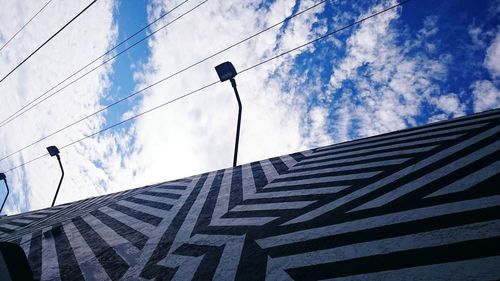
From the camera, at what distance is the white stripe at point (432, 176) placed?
300 centimetres

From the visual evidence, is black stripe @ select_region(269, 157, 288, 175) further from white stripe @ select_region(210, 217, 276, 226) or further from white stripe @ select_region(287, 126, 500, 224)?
white stripe @ select_region(287, 126, 500, 224)

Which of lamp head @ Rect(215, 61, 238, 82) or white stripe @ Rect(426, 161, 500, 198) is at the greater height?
lamp head @ Rect(215, 61, 238, 82)

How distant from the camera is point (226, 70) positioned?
888 cm

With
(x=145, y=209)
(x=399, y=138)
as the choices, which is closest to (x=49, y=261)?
(x=145, y=209)

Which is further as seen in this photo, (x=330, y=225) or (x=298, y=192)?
(x=298, y=192)

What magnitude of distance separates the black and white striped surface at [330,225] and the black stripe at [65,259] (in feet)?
0.06

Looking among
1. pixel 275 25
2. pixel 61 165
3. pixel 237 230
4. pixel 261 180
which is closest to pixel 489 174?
pixel 237 230

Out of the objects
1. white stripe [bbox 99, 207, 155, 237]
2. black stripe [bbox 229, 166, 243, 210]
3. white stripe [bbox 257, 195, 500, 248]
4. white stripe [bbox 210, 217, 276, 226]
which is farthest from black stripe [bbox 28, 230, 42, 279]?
white stripe [bbox 257, 195, 500, 248]

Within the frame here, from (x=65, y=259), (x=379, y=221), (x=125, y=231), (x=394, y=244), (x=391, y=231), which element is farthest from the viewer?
(x=125, y=231)

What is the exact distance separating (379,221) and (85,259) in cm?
332

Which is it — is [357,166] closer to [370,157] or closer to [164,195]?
[370,157]

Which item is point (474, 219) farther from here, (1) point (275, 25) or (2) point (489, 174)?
(1) point (275, 25)

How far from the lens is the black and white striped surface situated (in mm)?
2053

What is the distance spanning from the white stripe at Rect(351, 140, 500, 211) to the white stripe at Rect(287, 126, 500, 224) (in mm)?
271
